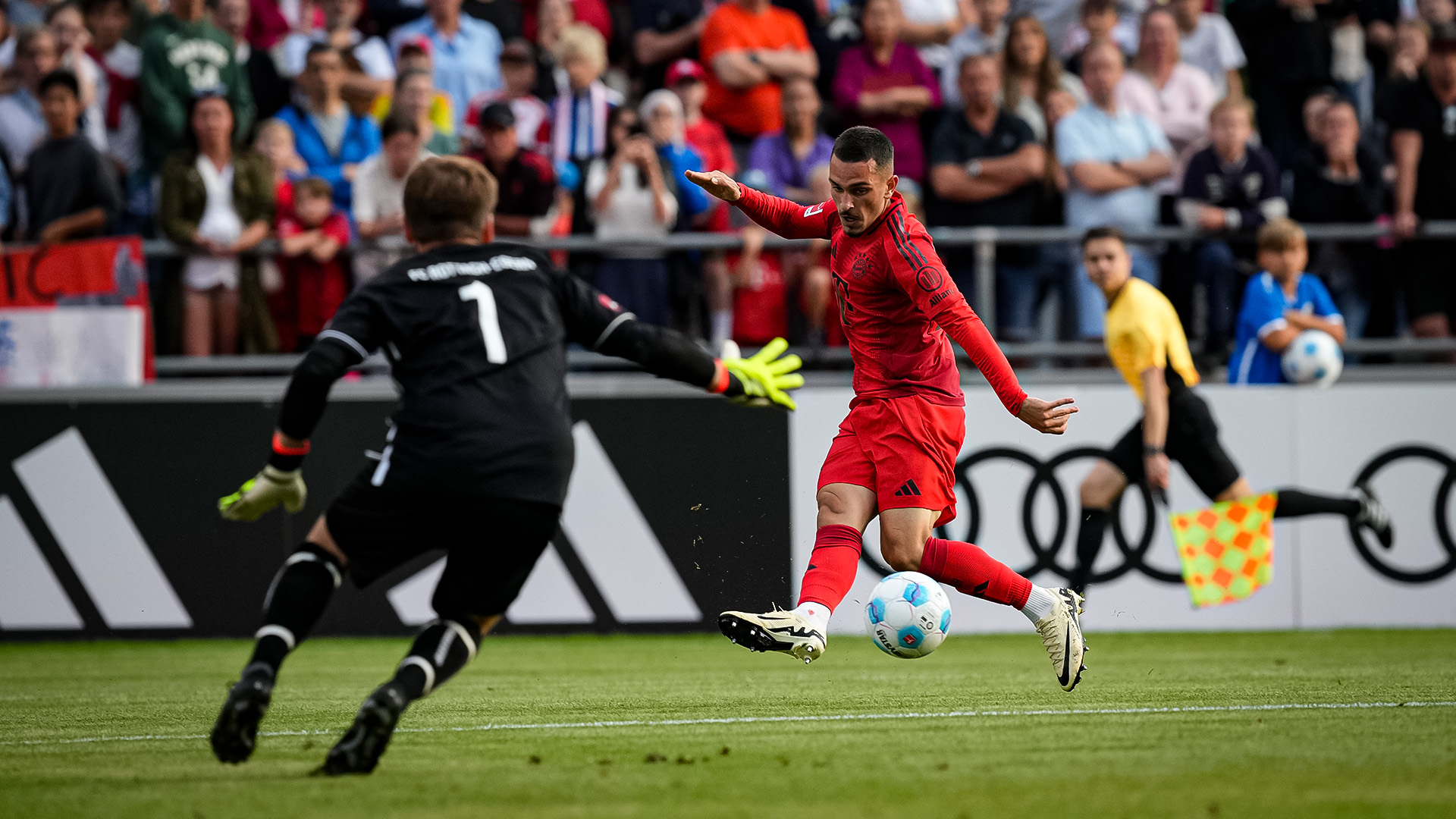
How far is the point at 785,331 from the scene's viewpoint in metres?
11.4

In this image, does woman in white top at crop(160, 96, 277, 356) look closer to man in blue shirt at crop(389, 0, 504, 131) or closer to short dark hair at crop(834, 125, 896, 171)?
man in blue shirt at crop(389, 0, 504, 131)

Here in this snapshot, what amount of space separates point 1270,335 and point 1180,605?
197 centimetres

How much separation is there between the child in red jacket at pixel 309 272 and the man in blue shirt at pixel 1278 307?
6459 mm

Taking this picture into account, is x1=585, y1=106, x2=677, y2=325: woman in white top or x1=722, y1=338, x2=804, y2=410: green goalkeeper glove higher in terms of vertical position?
x1=585, y1=106, x2=677, y2=325: woman in white top

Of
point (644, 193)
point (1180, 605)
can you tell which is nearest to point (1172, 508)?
point (1180, 605)

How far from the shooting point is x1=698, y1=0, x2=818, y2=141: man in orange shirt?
12.3 metres

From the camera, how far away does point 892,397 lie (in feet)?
21.3

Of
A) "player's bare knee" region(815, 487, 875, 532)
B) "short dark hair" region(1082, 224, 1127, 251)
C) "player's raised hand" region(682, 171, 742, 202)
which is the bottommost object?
"player's bare knee" region(815, 487, 875, 532)

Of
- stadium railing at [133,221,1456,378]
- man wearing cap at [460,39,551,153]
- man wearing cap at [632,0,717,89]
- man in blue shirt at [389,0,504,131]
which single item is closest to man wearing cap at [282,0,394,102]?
man in blue shirt at [389,0,504,131]

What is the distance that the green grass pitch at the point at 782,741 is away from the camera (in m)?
4.20

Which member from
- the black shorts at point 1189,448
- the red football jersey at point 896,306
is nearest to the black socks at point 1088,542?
the black shorts at point 1189,448

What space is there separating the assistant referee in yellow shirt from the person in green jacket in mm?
6598

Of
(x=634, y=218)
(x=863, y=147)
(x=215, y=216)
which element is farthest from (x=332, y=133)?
(x=863, y=147)

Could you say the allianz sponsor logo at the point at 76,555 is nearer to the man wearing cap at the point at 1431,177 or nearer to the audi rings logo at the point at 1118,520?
the audi rings logo at the point at 1118,520
